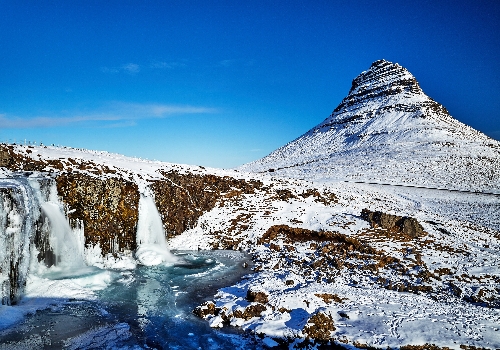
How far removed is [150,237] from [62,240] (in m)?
5.17

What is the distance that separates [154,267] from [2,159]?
10499 mm

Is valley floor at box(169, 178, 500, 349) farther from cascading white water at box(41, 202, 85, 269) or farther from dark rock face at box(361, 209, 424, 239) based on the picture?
cascading white water at box(41, 202, 85, 269)

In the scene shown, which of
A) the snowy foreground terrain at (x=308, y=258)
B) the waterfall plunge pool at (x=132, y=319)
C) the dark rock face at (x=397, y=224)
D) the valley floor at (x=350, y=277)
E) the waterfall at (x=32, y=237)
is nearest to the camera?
the waterfall plunge pool at (x=132, y=319)

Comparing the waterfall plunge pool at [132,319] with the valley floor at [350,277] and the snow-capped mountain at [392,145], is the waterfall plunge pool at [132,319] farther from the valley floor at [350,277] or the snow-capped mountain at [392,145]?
the snow-capped mountain at [392,145]

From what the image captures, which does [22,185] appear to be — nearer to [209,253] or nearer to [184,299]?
[184,299]

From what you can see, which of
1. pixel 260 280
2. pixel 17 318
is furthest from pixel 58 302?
pixel 260 280

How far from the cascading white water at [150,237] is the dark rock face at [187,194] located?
0.79 meters

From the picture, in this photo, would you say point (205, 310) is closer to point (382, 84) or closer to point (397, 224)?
point (397, 224)

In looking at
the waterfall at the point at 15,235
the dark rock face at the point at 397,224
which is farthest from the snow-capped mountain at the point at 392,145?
the waterfall at the point at 15,235

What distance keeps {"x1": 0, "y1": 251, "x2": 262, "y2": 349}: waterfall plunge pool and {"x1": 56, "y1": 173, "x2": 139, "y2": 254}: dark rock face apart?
8.31 feet

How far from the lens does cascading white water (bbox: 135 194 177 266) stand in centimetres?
1744

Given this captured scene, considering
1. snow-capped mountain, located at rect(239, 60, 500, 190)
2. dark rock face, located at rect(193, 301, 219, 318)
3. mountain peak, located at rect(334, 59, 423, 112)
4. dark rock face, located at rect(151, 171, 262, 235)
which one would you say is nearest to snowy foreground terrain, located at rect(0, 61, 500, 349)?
dark rock face, located at rect(193, 301, 219, 318)

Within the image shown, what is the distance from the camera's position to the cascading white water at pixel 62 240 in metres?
14.9

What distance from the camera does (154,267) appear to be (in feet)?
54.3
